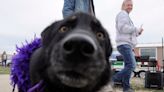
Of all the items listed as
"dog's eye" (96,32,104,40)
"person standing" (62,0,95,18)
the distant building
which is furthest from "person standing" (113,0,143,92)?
the distant building

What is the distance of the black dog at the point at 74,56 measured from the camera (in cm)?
296

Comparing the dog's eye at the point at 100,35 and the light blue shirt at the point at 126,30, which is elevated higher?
the light blue shirt at the point at 126,30

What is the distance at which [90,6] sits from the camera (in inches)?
237

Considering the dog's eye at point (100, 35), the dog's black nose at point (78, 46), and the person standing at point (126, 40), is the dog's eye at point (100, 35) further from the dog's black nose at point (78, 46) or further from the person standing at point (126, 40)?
the person standing at point (126, 40)

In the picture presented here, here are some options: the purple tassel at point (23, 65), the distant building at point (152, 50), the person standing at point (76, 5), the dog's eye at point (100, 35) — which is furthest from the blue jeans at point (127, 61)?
the distant building at point (152, 50)

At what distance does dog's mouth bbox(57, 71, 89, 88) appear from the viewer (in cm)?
312

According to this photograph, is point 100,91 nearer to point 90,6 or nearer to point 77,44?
point 77,44

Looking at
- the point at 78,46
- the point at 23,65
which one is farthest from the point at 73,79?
the point at 23,65

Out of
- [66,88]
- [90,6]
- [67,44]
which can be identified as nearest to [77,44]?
[67,44]

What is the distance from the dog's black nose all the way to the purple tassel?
1.95 metres

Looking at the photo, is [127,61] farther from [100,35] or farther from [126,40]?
[100,35]

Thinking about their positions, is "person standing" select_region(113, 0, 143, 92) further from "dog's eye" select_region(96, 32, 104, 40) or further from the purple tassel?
"dog's eye" select_region(96, 32, 104, 40)

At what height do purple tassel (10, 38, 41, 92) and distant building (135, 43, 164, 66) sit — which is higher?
distant building (135, 43, 164, 66)

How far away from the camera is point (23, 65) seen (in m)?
4.98
